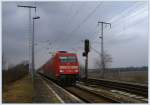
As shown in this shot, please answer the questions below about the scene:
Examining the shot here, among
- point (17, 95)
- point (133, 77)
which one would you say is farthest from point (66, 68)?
point (133, 77)

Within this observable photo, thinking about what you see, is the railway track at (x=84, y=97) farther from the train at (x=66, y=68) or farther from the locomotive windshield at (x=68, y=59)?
the locomotive windshield at (x=68, y=59)

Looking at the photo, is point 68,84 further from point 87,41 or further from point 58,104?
point 58,104

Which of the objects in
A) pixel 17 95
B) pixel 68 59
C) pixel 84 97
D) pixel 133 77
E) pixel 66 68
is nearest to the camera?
pixel 84 97

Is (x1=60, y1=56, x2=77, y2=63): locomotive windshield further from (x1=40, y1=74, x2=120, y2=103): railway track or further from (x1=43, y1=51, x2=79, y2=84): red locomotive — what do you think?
(x1=40, y1=74, x2=120, y2=103): railway track

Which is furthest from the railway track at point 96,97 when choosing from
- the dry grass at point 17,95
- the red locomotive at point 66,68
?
the red locomotive at point 66,68

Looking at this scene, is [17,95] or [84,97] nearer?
[84,97]

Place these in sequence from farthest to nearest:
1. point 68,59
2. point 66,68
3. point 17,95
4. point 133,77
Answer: point 133,77 < point 68,59 < point 66,68 < point 17,95

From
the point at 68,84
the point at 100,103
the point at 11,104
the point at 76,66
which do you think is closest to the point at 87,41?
the point at 76,66

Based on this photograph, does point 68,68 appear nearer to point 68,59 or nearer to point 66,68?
point 66,68

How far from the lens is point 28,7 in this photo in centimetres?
3766

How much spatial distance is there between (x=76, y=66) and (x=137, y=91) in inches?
437

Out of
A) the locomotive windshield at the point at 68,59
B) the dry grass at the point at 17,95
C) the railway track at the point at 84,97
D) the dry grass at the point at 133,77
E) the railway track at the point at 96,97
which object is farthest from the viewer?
the dry grass at the point at 133,77

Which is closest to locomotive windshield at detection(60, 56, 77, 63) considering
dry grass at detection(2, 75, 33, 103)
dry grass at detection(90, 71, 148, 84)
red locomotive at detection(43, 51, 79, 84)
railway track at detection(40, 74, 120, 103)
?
red locomotive at detection(43, 51, 79, 84)

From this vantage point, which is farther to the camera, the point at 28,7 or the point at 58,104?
the point at 28,7
